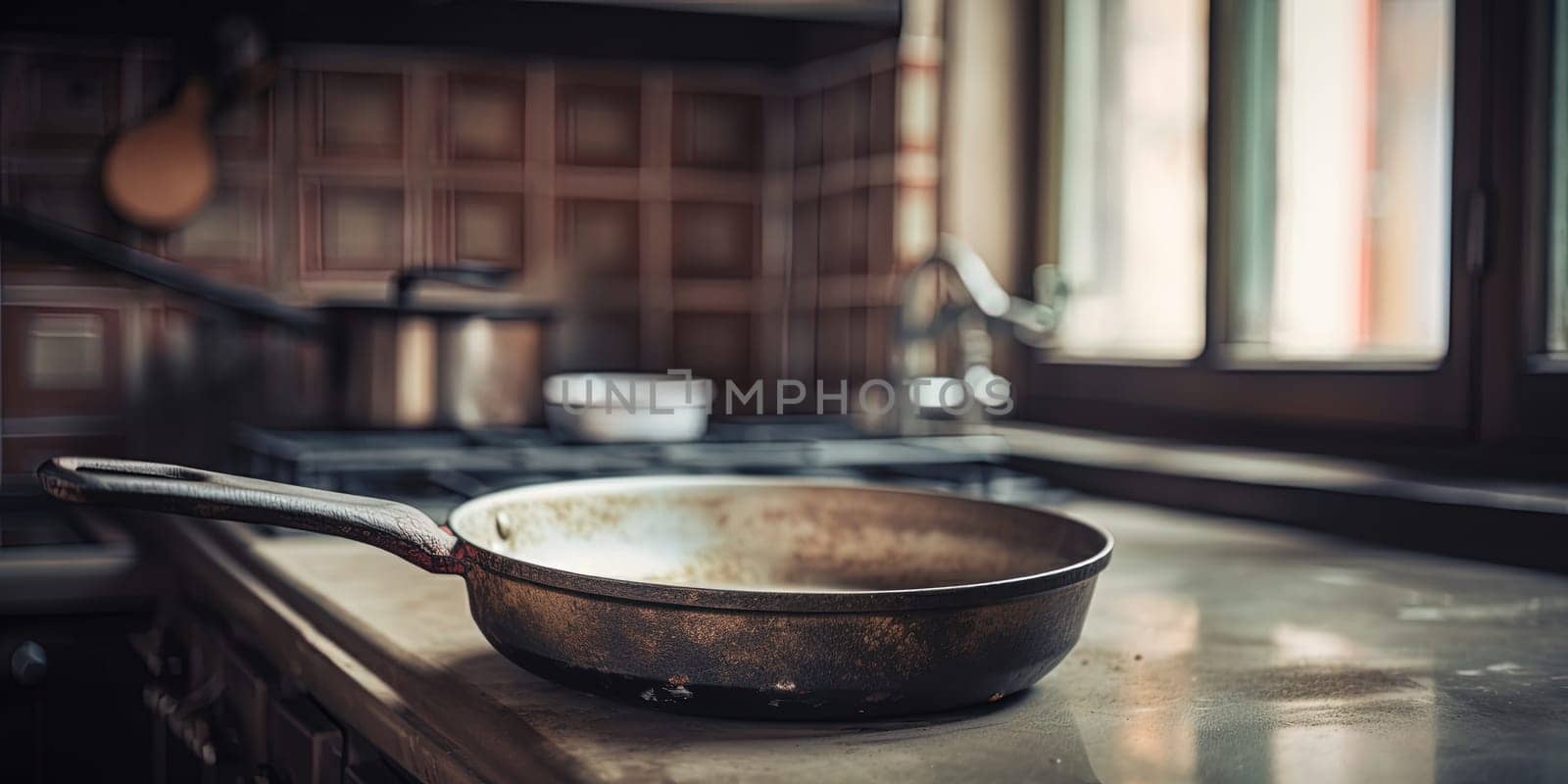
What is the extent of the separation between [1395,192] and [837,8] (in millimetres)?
793

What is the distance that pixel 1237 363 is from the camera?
1554 millimetres

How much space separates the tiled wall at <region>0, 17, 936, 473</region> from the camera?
2.89 meters

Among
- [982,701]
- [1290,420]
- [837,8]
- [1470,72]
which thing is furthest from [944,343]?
[982,701]

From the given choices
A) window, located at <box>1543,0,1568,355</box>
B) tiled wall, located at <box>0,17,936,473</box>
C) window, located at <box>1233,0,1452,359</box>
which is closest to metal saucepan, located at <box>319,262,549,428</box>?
window, located at <box>1233,0,1452,359</box>

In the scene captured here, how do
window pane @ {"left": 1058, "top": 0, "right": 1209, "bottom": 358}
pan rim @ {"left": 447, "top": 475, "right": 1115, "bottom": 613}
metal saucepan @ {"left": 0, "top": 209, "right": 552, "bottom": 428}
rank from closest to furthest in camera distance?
1. pan rim @ {"left": 447, "top": 475, "right": 1115, "bottom": 613}
2. metal saucepan @ {"left": 0, "top": 209, "right": 552, "bottom": 428}
3. window pane @ {"left": 1058, "top": 0, "right": 1209, "bottom": 358}

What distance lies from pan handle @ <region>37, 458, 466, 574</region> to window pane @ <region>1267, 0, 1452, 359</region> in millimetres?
1109

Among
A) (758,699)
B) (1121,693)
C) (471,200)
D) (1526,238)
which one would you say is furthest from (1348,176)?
(471,200)

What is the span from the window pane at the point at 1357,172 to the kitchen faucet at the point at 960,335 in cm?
33

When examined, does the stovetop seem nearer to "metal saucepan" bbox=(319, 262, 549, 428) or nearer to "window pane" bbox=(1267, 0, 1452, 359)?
"metal saucepan" bbox=(319, 262, 549, 428)

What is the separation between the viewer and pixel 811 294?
283 centimetres

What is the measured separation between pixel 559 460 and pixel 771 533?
0.43 metres

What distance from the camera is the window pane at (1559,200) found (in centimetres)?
114

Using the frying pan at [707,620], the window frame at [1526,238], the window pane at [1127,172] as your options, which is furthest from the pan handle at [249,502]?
the window pane at [1127,172]

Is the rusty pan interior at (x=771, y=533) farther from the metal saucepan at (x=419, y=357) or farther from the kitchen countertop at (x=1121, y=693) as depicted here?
the metal saucepan at (x=419, y=357)
